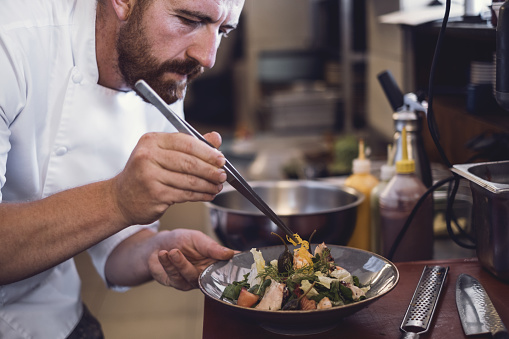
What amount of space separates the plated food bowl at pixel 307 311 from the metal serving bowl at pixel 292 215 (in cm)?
16

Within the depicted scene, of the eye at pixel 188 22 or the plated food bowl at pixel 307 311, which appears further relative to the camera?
the eye at pixel 188 22

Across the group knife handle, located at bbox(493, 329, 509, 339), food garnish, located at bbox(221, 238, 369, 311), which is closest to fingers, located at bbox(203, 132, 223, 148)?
food garnish, located at bbox(221, 238, 369, 311)

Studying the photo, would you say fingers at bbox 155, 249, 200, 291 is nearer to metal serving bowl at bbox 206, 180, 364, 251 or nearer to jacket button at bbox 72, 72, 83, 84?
metal serving bowl at bbox 206, 180, 364, 251

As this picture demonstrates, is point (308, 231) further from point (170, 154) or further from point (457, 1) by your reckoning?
point (457, 1)

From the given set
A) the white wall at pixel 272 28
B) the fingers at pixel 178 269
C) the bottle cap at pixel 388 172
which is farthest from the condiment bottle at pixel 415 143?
the white wall at pixel 272 28

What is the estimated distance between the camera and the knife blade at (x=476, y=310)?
2.93 ft

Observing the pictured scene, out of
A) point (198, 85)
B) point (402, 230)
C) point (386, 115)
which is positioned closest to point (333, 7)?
point (386, 115)

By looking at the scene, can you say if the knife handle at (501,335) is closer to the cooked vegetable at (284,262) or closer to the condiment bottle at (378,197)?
the cooked vegetable at (284,262)

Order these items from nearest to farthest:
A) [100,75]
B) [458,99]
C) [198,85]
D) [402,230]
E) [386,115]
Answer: [402,230]
[100,75]
[458,99]
[386,115]
[198,85]

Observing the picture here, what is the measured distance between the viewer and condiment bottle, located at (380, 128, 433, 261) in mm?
1339

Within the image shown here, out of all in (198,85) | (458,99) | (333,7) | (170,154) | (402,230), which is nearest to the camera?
(170,154)

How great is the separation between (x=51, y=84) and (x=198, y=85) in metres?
8.46

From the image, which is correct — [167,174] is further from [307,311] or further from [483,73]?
[483,73]

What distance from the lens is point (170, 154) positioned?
100 centimetres
